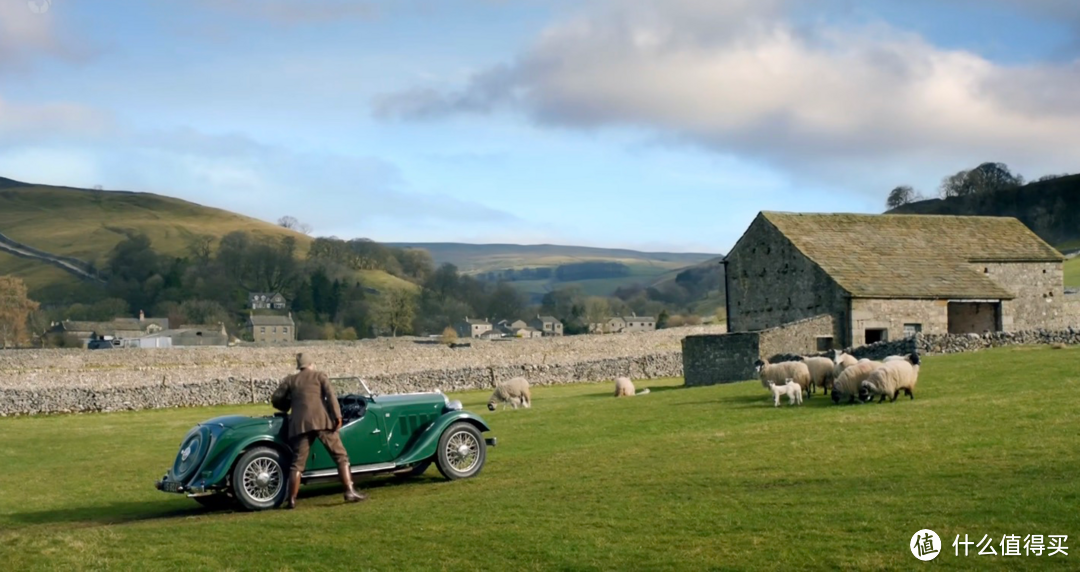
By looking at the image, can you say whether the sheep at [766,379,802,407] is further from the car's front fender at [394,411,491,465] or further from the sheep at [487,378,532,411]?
the sheep at [487,378,532,411]

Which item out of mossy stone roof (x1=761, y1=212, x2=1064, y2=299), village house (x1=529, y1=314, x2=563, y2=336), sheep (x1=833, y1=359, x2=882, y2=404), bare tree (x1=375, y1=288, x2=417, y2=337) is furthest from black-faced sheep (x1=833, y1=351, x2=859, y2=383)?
village house (x1=529, y1=314, x2=563, y2=336)

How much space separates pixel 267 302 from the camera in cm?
16738

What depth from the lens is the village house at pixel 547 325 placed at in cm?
17038

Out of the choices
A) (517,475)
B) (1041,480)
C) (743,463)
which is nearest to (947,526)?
(1041,480)

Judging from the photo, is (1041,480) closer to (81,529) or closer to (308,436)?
(308,436)

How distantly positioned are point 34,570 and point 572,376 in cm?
4438

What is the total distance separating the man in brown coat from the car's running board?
20.1 inches

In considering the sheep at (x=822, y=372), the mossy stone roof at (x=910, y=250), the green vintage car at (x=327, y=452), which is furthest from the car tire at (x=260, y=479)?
the mossy stone roof at (x=910, y=250)

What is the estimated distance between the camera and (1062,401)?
20406 millimetres

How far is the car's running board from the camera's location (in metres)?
17.3

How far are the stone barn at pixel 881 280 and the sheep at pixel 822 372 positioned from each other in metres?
13.1

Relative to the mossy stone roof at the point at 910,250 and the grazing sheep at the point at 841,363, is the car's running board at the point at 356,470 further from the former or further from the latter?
the mossy stone roof at the point at 910,250

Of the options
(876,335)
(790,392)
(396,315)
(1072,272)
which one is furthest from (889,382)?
(396,315)
